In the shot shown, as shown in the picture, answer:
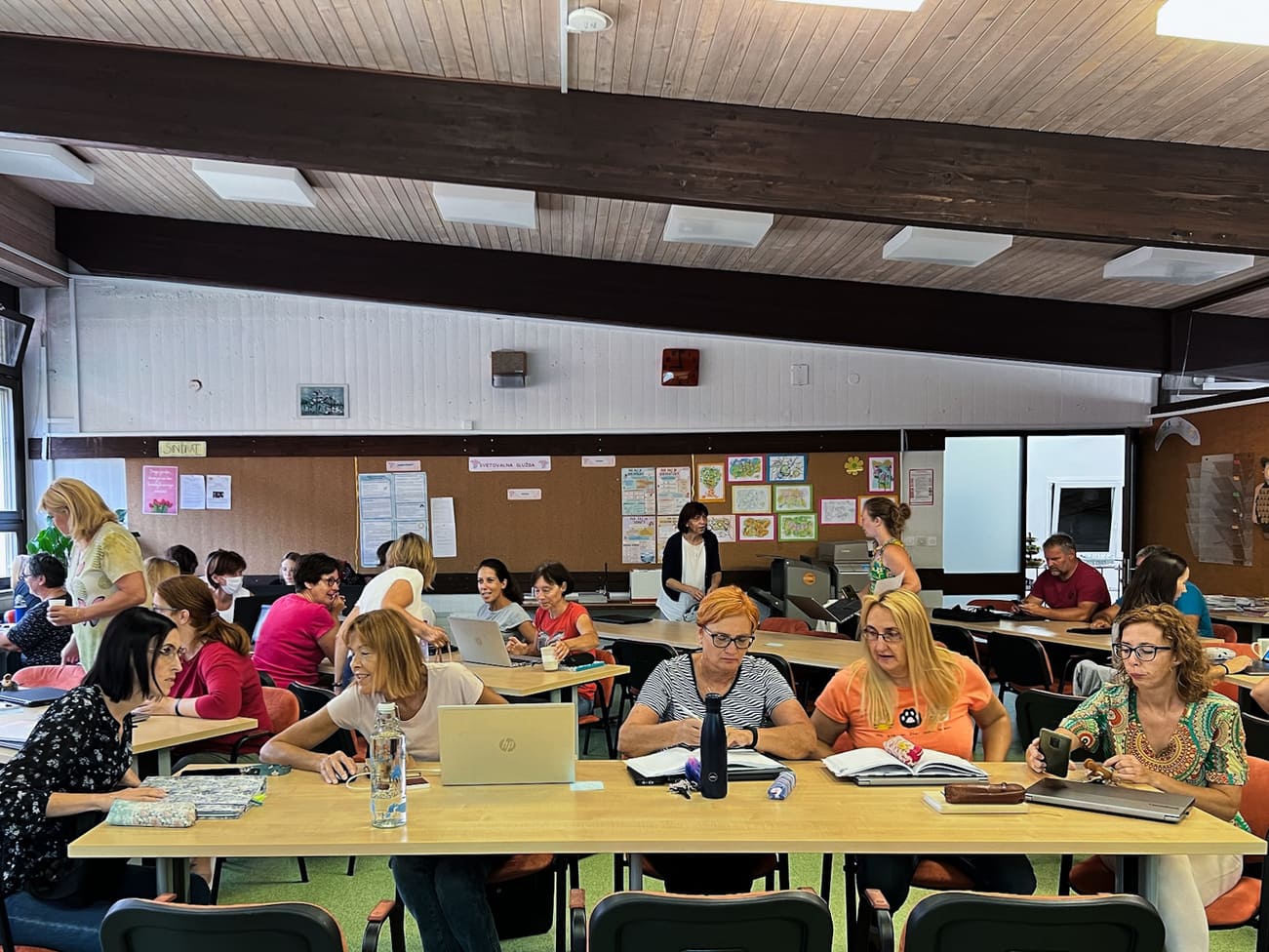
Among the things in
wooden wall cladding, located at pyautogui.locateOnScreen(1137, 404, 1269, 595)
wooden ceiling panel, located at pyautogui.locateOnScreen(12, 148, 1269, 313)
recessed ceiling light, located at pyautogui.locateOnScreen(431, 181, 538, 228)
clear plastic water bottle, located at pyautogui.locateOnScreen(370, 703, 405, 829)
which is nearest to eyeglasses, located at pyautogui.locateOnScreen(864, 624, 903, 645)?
clear plastic water bottle, located at pyautogui.locateOnScreen(370, 703, 405, 829)

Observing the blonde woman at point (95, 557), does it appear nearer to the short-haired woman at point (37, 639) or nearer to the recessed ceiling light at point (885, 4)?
the short-haired woman at point (37, 639)

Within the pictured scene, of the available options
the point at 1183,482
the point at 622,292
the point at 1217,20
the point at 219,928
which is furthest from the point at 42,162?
the point at 1183,482

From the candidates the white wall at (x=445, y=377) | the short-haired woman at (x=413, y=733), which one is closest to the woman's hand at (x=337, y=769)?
the short-haired woman at (x=413, y=733)

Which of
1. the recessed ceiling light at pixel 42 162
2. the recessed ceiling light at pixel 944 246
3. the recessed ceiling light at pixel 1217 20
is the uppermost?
the recessed ceiling light at pixel 42 162

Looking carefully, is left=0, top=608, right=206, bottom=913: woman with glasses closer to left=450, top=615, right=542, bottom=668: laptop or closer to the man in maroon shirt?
left=450, top=615, right=542, bottom=668: laptop

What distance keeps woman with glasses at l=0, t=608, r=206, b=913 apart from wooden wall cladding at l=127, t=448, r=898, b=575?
5.41 meters

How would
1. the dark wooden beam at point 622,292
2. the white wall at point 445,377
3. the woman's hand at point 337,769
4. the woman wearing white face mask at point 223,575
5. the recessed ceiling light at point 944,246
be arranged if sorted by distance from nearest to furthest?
1. the woman's hand at point 337,769
2. the recessed ceiling light at point 944,246
3. the woman wearing white face mask at point 223,575
4. the dark wooden beam at point 622,292
5. the white wall at point 445,377

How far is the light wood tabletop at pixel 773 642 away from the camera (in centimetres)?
520

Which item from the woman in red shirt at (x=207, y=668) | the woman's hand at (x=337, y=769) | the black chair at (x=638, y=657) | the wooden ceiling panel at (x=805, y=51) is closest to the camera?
the woman's hand at (x=337, y=769)

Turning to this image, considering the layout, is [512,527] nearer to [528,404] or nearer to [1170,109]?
[528,404]

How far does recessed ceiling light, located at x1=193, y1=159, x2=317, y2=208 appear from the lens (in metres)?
5.64

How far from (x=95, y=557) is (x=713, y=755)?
329 cm

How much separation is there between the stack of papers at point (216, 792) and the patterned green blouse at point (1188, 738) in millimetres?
2454

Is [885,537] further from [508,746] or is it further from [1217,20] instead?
[508,746]
